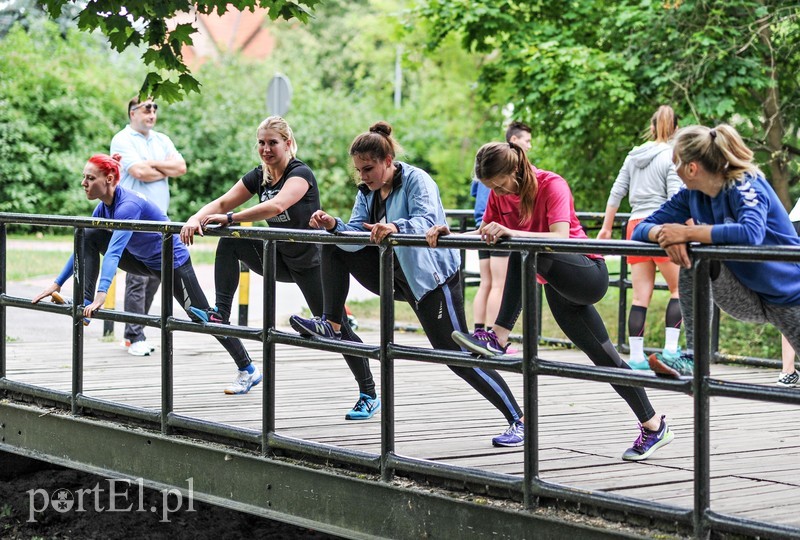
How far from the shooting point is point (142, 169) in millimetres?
8617

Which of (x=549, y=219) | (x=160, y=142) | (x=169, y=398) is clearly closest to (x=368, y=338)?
(x=160, y=142)

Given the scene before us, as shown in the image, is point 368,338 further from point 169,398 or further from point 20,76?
point 20,76

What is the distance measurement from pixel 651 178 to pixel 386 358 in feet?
12.1

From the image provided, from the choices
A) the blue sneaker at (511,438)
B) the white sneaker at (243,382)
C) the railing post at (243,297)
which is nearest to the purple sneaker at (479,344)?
the blue sneaker at (511,438)

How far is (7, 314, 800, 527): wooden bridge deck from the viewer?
461 centimetres

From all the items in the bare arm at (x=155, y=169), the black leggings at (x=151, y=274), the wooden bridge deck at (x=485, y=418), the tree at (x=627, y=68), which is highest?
the tree at (x=627, y=68)

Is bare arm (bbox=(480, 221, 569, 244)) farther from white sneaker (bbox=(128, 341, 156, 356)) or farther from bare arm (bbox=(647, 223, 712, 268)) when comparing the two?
white sneaker (bbox=(128, 341, 156, 356))

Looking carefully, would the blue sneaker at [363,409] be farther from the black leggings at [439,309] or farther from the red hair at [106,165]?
the red hair at [106,165]

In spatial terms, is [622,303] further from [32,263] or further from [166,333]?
[32,263]

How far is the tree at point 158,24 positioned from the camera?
6.59 meters

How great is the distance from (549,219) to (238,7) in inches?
109

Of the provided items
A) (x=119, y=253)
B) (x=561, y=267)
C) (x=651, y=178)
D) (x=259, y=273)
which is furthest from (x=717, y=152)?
(x=651, y=178)

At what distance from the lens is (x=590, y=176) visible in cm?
1517

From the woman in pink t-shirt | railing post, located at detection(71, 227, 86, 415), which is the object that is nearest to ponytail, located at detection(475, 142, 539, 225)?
the woman in pink t-shirt
